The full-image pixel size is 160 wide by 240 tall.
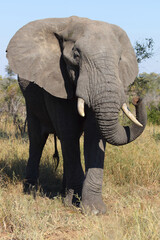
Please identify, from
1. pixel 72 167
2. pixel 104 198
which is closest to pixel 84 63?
pixel 72 167

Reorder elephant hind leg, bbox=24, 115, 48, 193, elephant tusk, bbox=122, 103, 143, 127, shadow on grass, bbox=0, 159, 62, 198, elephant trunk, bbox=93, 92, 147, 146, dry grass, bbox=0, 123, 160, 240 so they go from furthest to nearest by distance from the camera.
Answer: elephant hind leg, bbox=24, 115, 48, 193
shadow on grass, bbox=0, 159, 62, 198
elephant tusk, bbox=122, 103, 143, 127
elephant trunk, bbox=93, 92, 147, 146
dry grass, bbox=0, 123, 160, 240

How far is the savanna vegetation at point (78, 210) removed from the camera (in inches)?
126

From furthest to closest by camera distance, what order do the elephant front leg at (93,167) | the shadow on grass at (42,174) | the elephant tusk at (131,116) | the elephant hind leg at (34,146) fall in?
the elephant hind leg at (34,146)
the shadow on grass at (42,174)
the elephant front leg at (93,167)
the elephant tusk at (131,116)

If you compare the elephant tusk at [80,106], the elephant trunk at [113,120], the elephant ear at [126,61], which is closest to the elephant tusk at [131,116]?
the elephant trunk at [113,120]

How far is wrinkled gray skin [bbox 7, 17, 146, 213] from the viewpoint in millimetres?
3629

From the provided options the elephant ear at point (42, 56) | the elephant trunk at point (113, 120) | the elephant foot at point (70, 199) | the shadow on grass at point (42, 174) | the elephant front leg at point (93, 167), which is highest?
the elephant ear at point (42, 56)

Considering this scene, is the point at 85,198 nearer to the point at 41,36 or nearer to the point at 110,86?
the point at 110,86

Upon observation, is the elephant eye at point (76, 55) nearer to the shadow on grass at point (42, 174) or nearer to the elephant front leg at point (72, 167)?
the elephant front leg at point (72, 167)

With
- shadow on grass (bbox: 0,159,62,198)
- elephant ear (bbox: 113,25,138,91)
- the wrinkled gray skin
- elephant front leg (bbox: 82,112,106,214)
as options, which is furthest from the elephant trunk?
shadow on grass (bbox: 0,159,62,198)

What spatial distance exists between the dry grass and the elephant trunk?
1.85 feet

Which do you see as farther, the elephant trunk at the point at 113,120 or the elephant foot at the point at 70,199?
the elephant foot at the point at 70,199

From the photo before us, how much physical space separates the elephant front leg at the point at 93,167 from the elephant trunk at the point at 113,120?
1.21ft

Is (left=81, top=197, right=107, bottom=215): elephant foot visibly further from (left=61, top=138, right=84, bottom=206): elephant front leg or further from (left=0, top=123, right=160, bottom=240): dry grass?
(left=61, top=138, right=84, bottom=206): elephant front leg

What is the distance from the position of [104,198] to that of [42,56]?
1.81m
